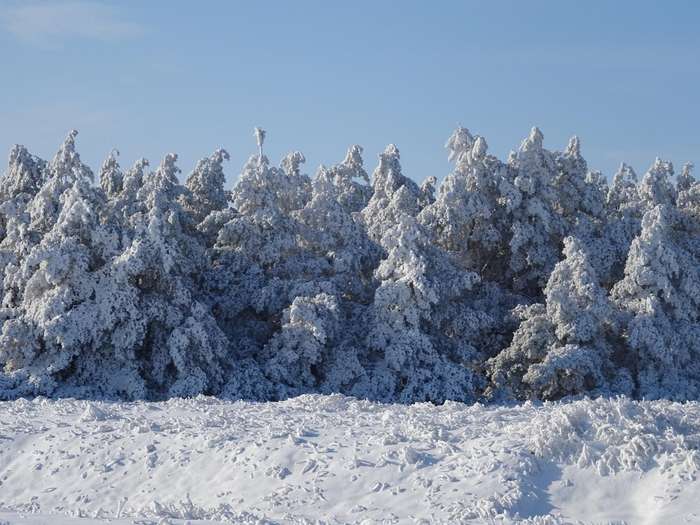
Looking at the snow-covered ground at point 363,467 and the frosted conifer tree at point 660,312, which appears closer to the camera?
the snow-covered ground at point 363,467

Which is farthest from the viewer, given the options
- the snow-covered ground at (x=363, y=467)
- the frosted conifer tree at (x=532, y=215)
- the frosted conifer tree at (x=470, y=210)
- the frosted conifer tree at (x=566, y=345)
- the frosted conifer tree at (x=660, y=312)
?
the frosted conifer tree at (x=532, y=215)

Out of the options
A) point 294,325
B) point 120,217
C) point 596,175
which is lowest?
point 294,325

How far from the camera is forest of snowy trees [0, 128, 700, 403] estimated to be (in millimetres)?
24781

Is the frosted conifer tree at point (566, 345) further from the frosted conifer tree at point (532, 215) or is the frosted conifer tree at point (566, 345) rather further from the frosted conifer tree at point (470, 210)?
the frosted conifer tree at point (470, 210)

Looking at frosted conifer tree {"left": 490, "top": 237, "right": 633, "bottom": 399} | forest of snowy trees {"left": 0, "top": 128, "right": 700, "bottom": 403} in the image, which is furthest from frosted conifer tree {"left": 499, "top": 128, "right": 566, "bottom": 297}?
frosted conifer tree {"left": 490, "top": 237, "right": 633, "bottom": 399}

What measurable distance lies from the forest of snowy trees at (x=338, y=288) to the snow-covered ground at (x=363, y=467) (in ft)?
28.8

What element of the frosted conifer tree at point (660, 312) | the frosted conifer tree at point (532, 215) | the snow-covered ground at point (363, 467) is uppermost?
the frosted conifer tree at point (532, 215)

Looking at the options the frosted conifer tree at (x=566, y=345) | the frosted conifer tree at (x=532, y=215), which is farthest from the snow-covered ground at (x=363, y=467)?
the frosted conifer tree at (x=532, y=215)

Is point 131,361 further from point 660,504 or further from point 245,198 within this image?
point 660,504

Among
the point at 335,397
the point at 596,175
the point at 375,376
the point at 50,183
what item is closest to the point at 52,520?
the point at 335,397

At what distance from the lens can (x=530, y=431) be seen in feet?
43.2

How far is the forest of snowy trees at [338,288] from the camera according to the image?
24781 mm

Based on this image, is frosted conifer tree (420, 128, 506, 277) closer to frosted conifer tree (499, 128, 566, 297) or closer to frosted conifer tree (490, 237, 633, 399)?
frosted conifer tree (499, 128, 566, 297)

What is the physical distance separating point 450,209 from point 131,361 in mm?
11605
